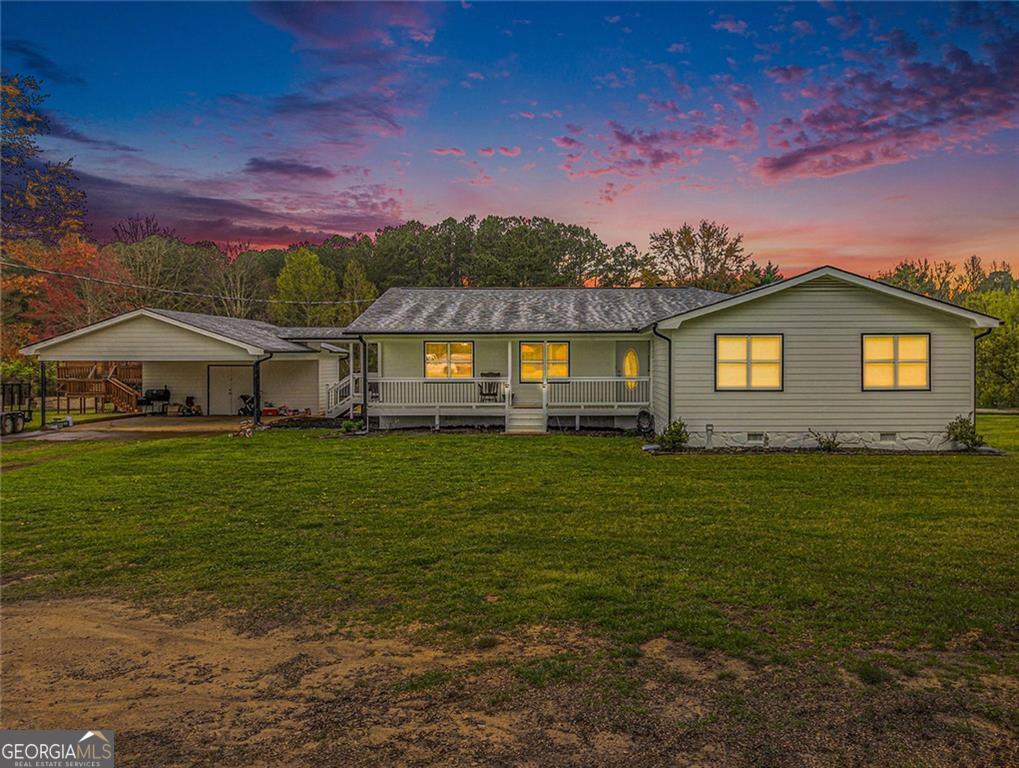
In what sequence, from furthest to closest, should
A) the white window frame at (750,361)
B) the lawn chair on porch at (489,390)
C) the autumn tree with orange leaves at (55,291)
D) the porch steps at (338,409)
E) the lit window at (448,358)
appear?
the autumn tree with orange leaves at (55,291), the porch steps at (338,409), the lit window at (448,358), the lawn chair on porch at (489,390), the white window frame at (750,361)

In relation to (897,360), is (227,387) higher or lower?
lower

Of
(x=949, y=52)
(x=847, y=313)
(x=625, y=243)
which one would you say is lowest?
(x=847, y=313)

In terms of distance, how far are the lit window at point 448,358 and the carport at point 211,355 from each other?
5371 mm

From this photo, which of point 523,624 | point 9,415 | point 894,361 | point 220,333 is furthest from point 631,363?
point 9,415

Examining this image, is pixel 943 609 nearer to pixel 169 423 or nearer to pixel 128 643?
pixel 128 643

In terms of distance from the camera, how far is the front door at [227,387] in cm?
2509

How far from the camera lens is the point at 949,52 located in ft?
49.2

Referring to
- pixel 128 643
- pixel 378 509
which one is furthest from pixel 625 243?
pixel 128 643

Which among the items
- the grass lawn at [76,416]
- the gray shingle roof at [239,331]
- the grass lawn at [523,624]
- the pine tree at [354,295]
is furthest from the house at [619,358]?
the pine tree at [354,295]

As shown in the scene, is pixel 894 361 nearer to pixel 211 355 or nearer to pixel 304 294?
pixel 211 355

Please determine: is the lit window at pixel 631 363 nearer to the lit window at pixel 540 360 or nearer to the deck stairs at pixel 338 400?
the lit window at pixel 540 360

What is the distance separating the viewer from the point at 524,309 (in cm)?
2091

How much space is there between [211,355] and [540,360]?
11.2 m

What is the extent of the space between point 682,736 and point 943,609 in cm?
312
